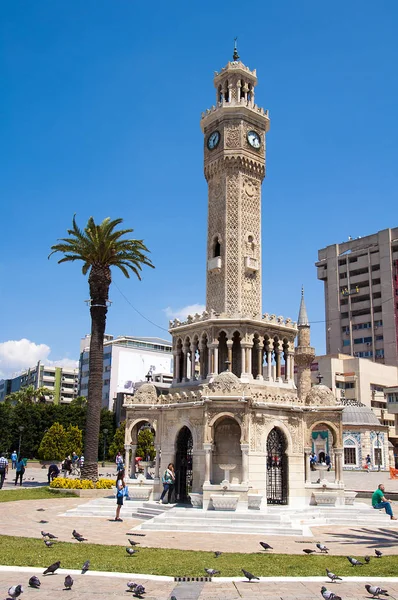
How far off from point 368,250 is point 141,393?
73203mm

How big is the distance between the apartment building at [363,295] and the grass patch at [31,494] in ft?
223

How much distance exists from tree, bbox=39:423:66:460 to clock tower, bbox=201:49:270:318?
71.7 feet

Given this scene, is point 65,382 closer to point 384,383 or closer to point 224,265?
point 384,383

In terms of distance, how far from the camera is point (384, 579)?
39.6ft

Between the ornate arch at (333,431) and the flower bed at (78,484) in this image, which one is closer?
the ornate arch at (333,431)

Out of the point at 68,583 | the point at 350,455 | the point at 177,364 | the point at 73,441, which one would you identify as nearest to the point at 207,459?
the point at 177,364

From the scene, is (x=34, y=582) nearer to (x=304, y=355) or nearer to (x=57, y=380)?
(x=304, y=355)

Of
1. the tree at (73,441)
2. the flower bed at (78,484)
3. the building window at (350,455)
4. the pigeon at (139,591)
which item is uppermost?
the tree at (73,441)

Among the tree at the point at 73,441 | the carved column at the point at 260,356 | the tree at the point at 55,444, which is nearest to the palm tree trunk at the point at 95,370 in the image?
the carved column at the point at 260,356

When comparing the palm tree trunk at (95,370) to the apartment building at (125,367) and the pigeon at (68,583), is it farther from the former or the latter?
the apartment building at (125,367)

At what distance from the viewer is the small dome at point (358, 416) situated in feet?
209

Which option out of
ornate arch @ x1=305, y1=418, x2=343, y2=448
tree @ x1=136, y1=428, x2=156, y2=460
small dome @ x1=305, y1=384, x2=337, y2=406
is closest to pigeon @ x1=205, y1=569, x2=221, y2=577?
ornate arch @ x1=305, y1=418, x2=343, y2=448

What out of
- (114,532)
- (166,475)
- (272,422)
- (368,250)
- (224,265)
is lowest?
(114,532)

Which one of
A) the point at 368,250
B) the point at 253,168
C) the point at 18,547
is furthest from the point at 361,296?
the point at 18,547
